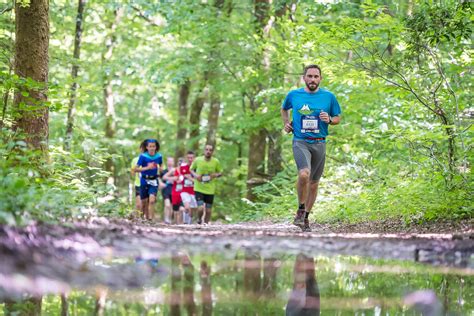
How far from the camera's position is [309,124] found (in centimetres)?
1071

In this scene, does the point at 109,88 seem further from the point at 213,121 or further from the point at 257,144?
the point at 257,144

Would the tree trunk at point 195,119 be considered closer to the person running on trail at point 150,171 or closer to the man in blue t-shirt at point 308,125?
the person running on trail at point 150,171

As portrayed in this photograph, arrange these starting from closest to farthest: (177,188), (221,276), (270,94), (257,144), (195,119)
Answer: (221,276)
(270,94)
(177,188)
(257,144)
(195,119)

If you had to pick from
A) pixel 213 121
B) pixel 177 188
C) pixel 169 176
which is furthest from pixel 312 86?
pixel 213 121

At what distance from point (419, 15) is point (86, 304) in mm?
8918

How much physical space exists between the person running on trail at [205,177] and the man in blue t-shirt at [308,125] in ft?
24.9

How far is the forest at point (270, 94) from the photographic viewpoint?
10453 millimetres

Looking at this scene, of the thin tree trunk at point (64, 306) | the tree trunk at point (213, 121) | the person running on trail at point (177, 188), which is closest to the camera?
the thin tree trunk at point (64, 306)

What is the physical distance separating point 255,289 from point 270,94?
15.0 meters

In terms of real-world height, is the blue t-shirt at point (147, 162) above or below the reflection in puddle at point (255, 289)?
above

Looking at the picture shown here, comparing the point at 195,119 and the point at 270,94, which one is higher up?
the point at 195,119

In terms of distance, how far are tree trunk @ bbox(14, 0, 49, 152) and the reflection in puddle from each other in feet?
19.8

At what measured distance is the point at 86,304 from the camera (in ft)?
12.1

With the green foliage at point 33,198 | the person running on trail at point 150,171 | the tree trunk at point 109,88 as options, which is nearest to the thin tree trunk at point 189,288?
the green foliage at point 33,198
